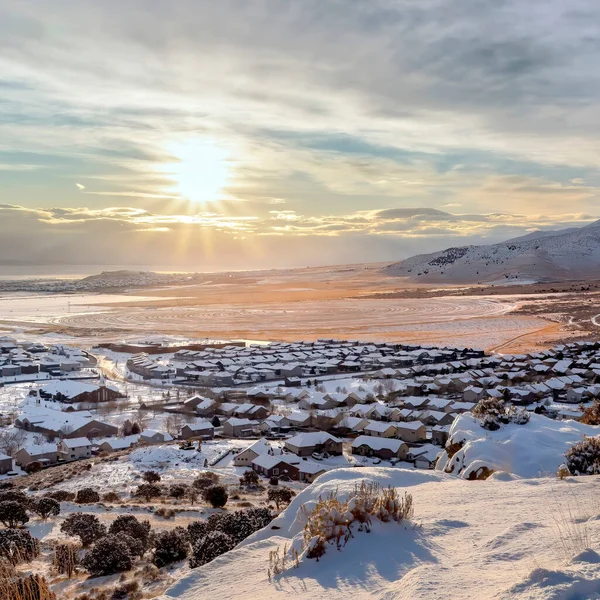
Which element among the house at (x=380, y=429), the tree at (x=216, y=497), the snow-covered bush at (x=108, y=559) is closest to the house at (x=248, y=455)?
the house at (x=380, y=429)

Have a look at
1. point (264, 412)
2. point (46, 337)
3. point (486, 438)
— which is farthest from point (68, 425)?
point (46, 337)

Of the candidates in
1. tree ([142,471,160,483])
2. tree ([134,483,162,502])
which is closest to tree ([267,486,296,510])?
tree ([134,483,162,502])

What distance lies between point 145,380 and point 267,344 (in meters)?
16.2

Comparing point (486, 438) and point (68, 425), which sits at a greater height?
point (486, 438)

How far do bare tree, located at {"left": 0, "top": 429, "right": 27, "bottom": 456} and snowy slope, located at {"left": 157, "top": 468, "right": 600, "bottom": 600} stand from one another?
969 inches

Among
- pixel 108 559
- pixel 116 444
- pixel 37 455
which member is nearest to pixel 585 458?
pixel 108 559

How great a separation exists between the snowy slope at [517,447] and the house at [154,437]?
18.4 metres

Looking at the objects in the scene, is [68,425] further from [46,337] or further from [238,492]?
[46,337]

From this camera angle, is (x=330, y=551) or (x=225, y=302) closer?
(x=330, y=551)

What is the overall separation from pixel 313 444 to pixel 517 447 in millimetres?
15560

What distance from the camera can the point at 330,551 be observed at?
18.3 ft

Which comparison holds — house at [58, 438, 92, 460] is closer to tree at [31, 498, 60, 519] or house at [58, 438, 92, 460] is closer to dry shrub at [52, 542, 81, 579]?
tree at [31, 498, 60, 519]

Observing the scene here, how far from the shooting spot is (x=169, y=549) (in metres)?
11.6

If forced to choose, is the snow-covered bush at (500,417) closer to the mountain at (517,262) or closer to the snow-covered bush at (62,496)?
the snow-covered bush at (62,496)
